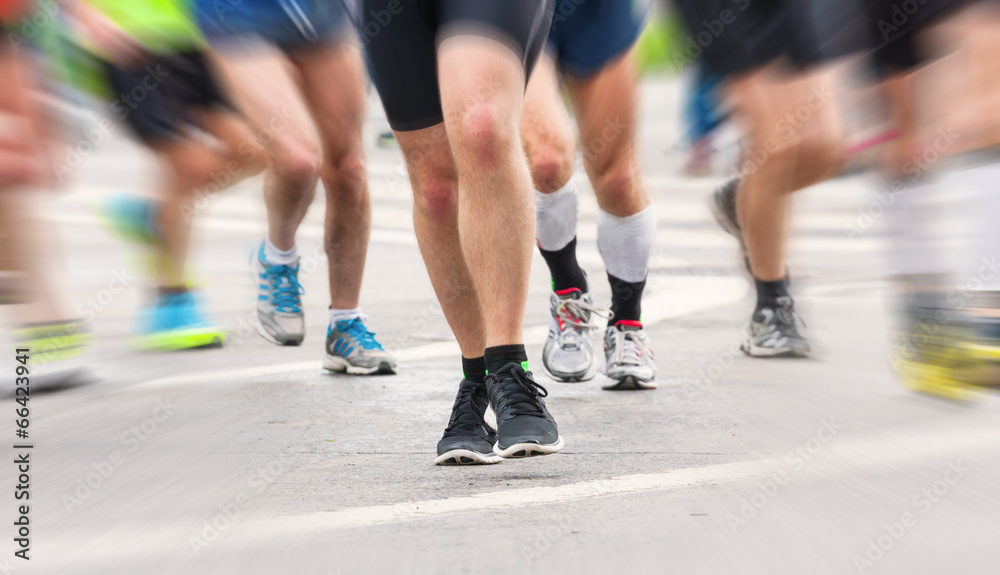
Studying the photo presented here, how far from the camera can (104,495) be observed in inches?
98.0

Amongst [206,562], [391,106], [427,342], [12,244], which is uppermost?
[391,106]

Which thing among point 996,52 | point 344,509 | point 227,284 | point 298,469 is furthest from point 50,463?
point 227,284

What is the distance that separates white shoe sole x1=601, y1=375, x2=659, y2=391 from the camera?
384cm

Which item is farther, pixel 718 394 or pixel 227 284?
pixel 227 284

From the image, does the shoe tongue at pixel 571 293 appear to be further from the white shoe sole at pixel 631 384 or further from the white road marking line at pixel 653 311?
the white road marking line at pixel 653 311

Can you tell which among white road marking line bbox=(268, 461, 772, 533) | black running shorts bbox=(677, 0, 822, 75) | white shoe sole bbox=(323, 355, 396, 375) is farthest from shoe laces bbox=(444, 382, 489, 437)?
black running shorts bbox=(677, 0, 822, 75)

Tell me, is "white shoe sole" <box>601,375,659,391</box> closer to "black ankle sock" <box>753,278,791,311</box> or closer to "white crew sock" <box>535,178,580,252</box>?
"white crew sock" <box>535,178,580,252</box>

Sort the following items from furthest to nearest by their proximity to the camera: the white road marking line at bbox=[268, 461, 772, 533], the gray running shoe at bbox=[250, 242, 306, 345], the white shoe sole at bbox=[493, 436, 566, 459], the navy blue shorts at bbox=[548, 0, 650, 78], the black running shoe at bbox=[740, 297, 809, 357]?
the gray running shoe at bbox=[250, 242, 306, 345] → the black running shoe at bbox=[740, 297, 809, 357] → the navy blue shorts at bbox=[548, 0, 650, 78] → the white shoe sole at bbox=[493, 436, 566, 459] → the white road marking line at bbox=[268, 461, 772, 533]

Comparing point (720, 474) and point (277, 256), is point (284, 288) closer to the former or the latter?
point (277, 256)

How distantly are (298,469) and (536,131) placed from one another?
63.5 inches

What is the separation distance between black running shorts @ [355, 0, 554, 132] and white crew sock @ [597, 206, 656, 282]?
128cm

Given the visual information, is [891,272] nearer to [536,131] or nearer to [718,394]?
[718,394]

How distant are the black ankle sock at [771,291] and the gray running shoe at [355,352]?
1453mm

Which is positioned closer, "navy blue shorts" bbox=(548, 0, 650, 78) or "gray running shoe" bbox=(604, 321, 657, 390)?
"navy blue shorts" bbox=(548, 0, 650, 78)
